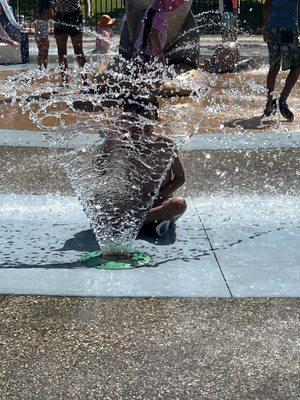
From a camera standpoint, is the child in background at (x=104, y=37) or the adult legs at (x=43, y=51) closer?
the adult legs at (x=43, y=51)

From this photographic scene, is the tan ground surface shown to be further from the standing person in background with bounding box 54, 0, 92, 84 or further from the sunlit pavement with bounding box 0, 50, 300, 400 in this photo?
the sunlit pavement with bounding box 0, 50, 300, 400

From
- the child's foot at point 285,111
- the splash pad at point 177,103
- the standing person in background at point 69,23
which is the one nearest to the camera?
the splash pad at point 177,103

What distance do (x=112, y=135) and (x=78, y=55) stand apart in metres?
5.75

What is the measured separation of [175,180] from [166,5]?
5.32 m

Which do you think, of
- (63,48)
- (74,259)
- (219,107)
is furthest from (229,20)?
(74,259)

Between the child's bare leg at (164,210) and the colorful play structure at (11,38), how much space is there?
782 centimetres

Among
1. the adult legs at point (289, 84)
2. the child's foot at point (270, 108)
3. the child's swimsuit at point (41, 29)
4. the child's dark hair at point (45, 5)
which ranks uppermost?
the adult legs at point (289, 84)

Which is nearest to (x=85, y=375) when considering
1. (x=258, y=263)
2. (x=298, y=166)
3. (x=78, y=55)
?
(x=258, y=263)

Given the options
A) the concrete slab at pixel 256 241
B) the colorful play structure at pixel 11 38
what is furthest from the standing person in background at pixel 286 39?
the colorful play structure at pixel 11 38

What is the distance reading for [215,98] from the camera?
1002cm

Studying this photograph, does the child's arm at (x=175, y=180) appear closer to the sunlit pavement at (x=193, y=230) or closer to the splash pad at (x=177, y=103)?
the sunlit pavement at (x=193, y=230)

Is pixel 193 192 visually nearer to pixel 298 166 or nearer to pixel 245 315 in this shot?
pixel 298 166

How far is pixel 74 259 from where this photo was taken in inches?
189

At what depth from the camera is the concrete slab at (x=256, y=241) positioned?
4367mm
